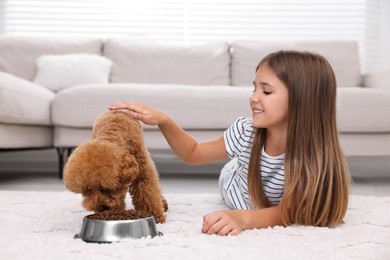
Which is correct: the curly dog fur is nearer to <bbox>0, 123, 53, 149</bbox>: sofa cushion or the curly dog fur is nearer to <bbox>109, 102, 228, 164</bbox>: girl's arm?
<bbox>109, 102, 228, 164</bbox>: girl's arm

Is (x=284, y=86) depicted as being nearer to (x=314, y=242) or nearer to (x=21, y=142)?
(x=314, y=242)

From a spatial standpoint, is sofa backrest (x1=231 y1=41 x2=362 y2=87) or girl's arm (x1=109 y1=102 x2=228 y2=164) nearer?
girl's arm (x1=109 y1=102 x2=228 y2=164)

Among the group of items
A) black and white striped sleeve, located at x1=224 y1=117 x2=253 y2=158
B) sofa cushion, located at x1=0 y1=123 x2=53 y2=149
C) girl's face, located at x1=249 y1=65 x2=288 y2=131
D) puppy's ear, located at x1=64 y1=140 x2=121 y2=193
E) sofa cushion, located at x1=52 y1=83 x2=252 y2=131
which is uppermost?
girl's face, located at x1=249 y1=65 x2=288 y2=131

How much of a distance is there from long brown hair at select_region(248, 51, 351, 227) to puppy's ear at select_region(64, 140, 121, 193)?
17.9 inches

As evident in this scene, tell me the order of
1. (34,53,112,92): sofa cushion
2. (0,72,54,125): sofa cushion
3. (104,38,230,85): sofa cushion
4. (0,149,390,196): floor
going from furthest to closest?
Answer: 1. (104,38,230,85): sofa cushion
2. (34,53,112,92): sofa cushion
3. (0,149,390,196): floor
4. (0,72,54,125): sofa cushion

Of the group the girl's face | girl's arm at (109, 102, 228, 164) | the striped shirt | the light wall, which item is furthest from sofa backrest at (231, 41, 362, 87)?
the girl's face

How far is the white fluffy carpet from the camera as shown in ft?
3.11

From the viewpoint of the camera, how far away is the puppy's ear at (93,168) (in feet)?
3.37

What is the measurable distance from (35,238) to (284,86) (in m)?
0.70

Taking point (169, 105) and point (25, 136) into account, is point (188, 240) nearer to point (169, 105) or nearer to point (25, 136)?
point (169, 105)

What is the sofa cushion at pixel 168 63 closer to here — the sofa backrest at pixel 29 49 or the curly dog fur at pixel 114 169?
the sofa backrest at pixel 29 49

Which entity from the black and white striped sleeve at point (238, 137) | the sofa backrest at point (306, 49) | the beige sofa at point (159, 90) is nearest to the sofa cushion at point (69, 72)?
the beige sofa at point (159, 90)

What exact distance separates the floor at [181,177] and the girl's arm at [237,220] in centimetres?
97

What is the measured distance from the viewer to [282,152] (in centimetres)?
136
